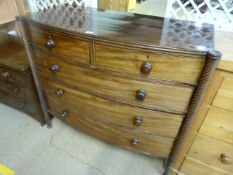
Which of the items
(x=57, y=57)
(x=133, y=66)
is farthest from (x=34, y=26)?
(x=133, y=66)

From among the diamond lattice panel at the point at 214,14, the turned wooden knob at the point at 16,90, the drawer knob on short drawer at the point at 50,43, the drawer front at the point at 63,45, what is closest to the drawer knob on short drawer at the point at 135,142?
the drawer front at the point at 63,45

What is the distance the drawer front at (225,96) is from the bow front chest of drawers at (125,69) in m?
0.12

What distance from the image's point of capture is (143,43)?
2.36ft

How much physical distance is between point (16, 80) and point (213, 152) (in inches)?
59.6

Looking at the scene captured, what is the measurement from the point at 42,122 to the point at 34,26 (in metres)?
0.93

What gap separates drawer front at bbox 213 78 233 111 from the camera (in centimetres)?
76

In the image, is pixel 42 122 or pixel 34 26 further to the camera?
pixel 42 122

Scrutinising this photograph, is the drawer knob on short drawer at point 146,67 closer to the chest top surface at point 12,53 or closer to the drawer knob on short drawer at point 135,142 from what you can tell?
the drawer knob on short drawer at point 135,142

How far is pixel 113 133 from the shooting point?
1.16m

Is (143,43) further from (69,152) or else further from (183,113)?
(69,152)

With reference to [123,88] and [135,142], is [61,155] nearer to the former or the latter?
[135,142]

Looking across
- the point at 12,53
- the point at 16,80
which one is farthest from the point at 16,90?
the point at 12,53

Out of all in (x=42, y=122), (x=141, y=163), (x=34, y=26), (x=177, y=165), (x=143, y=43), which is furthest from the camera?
(x=42, y=122)

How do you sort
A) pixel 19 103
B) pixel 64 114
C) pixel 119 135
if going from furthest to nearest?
1. pixel 19 103
2. pixel 64 114
3. pixel 119 135
